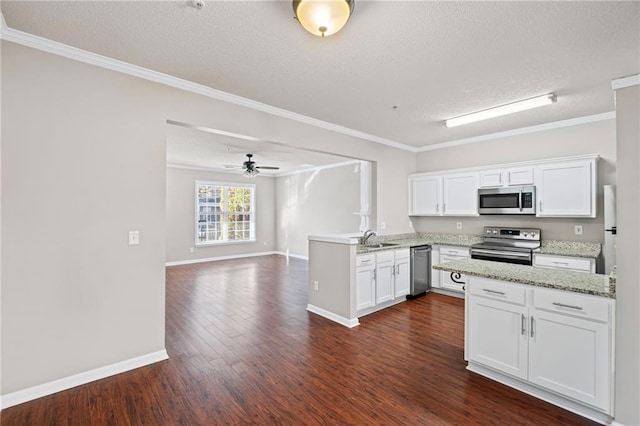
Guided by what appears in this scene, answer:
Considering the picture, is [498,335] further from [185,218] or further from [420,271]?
[185,218]

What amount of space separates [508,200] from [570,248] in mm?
1020

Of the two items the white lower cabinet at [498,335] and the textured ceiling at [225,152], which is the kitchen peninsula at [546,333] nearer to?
the white lower cabinet at [498,335]

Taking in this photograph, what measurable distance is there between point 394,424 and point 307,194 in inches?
292

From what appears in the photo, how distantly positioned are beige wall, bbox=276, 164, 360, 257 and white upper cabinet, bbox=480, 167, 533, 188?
3.21 m

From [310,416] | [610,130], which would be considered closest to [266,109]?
[310,416]

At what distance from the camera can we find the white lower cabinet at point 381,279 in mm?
3852

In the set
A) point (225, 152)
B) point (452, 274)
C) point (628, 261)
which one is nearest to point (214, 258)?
point (225, 152)

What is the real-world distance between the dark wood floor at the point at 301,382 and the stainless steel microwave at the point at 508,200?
1.78 meters

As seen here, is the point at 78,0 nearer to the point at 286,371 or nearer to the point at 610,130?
the point at 286,371

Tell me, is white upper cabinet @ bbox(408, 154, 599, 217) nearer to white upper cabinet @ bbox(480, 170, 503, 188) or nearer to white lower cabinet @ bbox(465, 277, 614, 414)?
white upper cabinet @ bbox(480, 170, 503, 188)

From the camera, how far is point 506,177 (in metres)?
4.46

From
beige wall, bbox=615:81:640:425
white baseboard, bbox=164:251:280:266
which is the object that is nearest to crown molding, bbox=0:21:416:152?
beige wall, bbox=615:81:640:425

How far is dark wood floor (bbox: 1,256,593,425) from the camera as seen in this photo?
204 centimetres

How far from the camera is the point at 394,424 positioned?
1957mm
